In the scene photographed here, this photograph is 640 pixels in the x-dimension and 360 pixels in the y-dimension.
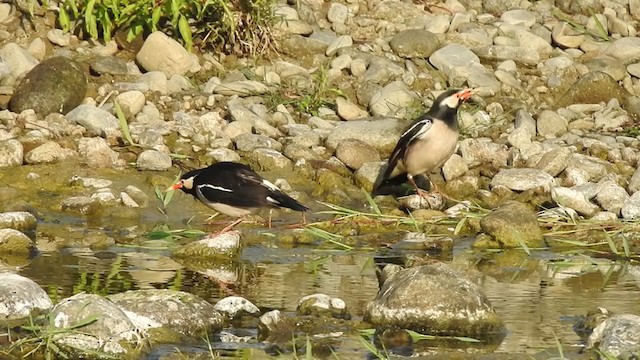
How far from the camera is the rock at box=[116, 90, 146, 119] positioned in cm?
1385

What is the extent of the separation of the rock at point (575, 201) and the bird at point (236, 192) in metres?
2.41

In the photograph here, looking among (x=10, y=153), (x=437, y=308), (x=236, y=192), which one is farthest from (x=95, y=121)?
(x=437, y=308)

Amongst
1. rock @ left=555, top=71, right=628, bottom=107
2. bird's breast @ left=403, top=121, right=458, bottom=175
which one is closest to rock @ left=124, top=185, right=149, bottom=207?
bird's breast @ left=403, top=121, right=458, bottom=175

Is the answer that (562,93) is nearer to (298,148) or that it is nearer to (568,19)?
(568,19)

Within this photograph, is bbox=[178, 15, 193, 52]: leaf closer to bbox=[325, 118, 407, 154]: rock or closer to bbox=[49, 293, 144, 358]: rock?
bbox=[325, 118, 407, 154]: rock

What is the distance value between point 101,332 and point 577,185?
270 inches

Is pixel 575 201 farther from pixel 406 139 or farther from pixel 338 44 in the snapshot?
pixel 338 44

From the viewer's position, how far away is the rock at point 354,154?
530 inches

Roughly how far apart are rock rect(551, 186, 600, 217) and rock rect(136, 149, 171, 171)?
3432 millimetres

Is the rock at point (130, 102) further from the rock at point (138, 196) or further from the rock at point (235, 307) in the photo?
the rock at point (235, 307)

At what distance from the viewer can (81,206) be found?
12.3 metres

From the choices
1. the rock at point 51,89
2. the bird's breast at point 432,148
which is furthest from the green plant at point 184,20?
the bird's breast at point 432,148

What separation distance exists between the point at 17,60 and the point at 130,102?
130cm

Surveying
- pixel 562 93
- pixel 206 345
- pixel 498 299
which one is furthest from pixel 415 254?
pixel 562 93
